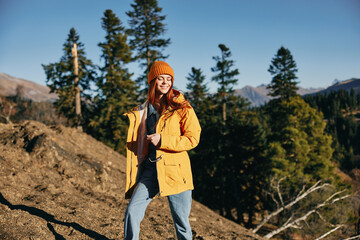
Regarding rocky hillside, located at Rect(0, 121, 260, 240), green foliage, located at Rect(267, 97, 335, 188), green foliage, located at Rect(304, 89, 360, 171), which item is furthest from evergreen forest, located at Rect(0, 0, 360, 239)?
green foliage, located at Rect(304, 89, 360, 171)

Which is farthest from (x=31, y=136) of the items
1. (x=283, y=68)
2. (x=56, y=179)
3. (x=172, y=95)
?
(x=283, y=68)

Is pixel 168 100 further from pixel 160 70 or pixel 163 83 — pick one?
pixel 160 70

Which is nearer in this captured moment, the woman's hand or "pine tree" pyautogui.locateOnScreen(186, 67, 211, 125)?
the woman's hand

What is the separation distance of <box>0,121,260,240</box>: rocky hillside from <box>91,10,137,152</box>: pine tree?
11375mm

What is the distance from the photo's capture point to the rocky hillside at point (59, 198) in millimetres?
3492

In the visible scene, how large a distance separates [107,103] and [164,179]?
17678 mm

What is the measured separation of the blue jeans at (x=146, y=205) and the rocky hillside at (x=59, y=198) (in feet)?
5.41

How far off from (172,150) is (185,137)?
183mm

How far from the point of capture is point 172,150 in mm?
2385

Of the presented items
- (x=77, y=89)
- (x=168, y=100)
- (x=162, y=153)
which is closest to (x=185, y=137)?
(x=162, y=153)

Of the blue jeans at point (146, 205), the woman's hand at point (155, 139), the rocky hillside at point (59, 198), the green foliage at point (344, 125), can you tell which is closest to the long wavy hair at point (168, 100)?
the woman's hand at point (155, 139)

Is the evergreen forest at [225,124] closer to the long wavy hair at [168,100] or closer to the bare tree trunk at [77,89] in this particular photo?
→ the bare tree trunk at [77,89]

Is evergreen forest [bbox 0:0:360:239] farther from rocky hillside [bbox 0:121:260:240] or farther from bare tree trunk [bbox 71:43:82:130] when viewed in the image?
rocky hillside [bbox 0:121:260:240]

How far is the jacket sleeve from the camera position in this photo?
90.2 inches
